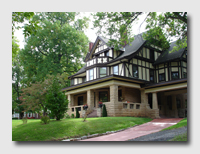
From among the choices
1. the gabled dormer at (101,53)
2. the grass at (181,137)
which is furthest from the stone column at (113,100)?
the grass at (181,137)

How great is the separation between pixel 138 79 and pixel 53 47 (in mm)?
12498

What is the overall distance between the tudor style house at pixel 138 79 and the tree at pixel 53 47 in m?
3.81

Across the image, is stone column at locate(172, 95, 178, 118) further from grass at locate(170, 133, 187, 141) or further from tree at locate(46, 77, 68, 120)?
tree at locate(46, 77, 68, 120)

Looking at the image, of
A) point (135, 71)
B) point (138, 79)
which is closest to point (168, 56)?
point (135, 71)

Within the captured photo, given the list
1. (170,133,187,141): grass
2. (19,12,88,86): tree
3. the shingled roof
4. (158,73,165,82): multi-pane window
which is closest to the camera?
(170,133,187,141): grass

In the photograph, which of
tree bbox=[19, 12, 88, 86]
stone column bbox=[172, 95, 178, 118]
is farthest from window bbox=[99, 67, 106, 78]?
stone column bbox=[172, 95, 178, 118]

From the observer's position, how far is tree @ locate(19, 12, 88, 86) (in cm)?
2519

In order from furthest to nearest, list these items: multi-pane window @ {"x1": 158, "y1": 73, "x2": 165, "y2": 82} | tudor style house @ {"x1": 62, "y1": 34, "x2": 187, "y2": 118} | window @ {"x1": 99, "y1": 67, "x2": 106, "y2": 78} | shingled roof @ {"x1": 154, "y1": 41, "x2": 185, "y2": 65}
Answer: multi-pane window @ {"x1": 158, "y1": 73, "x2": 165, "y2": 82}
window @ {"x1": 99, "y1": 67, "x2": 106, "y2": 78}
shingled roof @ {"x1": 154, "y1": 41, "x2": 185, "y2": 65}
tudor style house @ {"x1": 62, "y1": 34, "x2": 187, "y2": 118}

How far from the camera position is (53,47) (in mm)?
25906

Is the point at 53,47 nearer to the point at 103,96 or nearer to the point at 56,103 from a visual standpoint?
the point at 103,96

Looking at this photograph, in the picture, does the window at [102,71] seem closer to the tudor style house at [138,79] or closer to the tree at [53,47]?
the tudor style house at [138,79]

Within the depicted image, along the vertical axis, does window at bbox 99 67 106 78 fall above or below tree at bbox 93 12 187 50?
below

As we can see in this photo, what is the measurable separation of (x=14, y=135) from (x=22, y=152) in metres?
1.16

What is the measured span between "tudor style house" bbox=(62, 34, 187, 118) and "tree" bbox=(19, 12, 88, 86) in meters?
3.81
